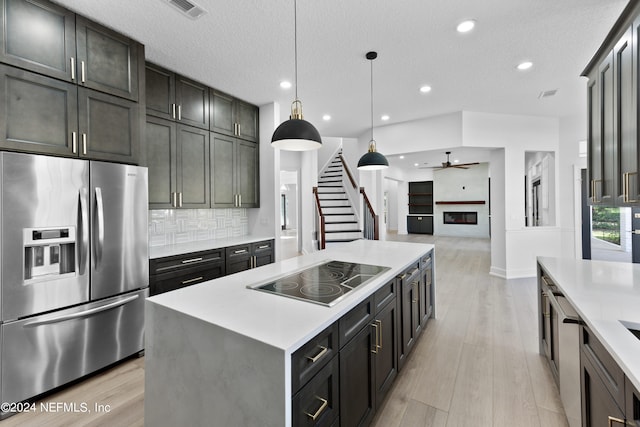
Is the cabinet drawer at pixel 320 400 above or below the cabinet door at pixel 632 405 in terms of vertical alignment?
below

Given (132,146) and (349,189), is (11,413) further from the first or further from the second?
(349,189)

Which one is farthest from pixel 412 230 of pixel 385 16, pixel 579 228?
pixel 385 16

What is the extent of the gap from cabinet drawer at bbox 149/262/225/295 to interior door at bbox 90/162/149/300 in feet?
0.42

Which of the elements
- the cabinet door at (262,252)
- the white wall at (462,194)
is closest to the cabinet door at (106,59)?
the cabinet door at (262,252)

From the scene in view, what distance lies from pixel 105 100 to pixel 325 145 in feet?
23.7

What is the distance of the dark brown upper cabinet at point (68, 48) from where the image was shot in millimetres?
1951

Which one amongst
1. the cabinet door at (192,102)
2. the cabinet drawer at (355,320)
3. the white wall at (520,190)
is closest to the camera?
the cabinet drawer at (355,320)

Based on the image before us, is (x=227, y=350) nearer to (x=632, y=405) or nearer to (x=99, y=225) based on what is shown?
(x=632, y=405)

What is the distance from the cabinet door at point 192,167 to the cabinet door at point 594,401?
11.9ft

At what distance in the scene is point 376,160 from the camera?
10.5ft

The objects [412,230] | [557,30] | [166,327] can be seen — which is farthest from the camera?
[412,230]

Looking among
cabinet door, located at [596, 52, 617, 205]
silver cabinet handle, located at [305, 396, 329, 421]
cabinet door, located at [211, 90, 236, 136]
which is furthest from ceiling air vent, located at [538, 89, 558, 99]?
silver cabinet handle, located at [305, 396, 329, 421]

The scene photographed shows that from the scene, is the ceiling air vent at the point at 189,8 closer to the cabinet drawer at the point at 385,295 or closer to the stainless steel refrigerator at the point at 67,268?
the stainless steel refrigerator at the point at 67,268

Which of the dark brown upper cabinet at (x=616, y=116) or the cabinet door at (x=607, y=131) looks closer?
the dark brown upper cabinet at (x=616, y=116)
